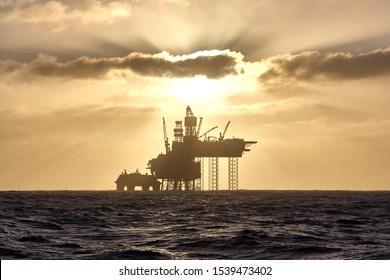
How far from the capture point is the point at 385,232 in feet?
125

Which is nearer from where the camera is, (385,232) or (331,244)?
(331,244)

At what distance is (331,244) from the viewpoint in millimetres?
30531

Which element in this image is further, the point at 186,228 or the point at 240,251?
the point at 186,228

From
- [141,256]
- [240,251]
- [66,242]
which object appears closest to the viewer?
[141,256]
